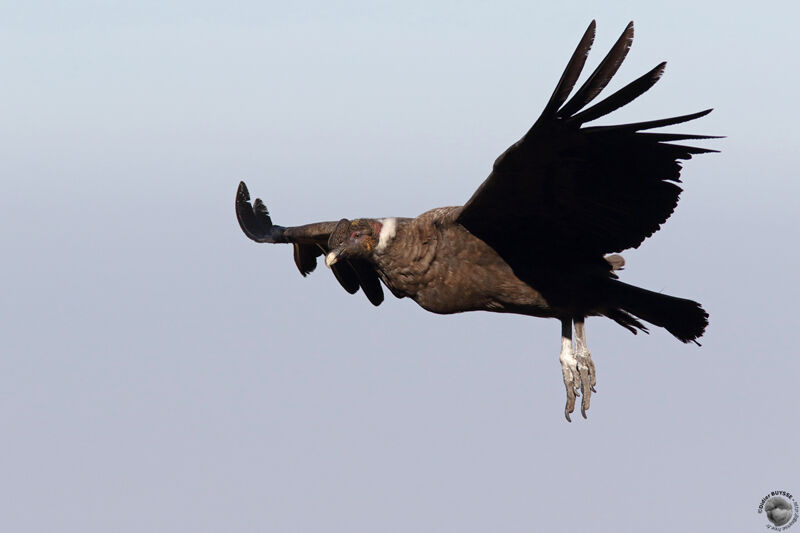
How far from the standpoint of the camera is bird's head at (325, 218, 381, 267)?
9078 mm

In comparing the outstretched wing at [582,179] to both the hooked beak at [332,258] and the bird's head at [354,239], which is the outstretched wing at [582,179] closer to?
the bird's head at [354,239]

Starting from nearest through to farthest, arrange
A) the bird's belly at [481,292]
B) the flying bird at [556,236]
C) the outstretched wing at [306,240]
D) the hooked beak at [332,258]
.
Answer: the flying bird at [556,236]
the bird's belly at [481,292]
the hooked beak at [332,258]
the outstretched wing at [306,240]

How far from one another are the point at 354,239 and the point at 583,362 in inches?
73.1

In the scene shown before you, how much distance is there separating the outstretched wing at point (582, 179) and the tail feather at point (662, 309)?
38 cm

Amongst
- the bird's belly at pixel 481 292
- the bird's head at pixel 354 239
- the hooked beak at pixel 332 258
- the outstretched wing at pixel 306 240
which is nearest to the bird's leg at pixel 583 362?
the bird's belly at pixel 481 292

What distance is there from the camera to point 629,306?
8797 mm

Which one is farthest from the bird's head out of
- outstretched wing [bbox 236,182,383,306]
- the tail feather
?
the tail feather

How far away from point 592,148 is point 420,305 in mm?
2016

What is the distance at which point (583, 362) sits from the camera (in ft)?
29.7

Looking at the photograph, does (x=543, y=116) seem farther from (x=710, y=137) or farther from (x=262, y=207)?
(x=262, y=207)

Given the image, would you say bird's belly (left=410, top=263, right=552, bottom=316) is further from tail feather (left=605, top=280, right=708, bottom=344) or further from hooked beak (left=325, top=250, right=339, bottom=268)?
hooked beak (left=325, top=250, right=339, bottom=268)

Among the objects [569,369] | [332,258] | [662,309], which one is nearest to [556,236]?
[662,309]

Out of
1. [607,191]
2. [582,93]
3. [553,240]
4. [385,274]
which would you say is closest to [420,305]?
[385,274]

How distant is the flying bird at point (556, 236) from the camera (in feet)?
25.2
